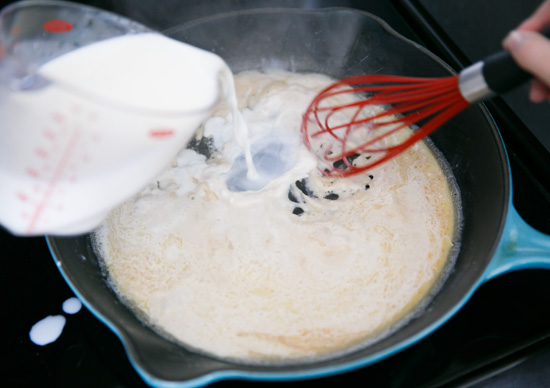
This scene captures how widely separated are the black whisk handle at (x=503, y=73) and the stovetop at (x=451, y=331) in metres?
0.39

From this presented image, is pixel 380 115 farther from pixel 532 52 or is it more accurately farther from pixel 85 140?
pixel 85 140

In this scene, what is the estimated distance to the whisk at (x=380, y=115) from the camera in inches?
33.7

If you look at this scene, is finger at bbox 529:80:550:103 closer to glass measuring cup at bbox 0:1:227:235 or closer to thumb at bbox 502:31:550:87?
thumb at bbox 502:31:550:87

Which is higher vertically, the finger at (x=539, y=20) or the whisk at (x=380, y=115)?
the finger at (x=539, y=20)

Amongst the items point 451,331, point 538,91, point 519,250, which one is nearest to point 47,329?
point 451,331

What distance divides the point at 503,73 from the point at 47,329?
0.87m

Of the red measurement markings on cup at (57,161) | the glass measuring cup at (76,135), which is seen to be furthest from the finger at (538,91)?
the red measurement markings on cup at (57,161)

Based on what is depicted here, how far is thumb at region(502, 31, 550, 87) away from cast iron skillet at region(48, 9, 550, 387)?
0.26 m

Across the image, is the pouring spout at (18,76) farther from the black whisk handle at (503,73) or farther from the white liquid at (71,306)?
the black whisk handle at (503,73)

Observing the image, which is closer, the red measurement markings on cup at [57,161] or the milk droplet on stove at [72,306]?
the red measurement markings on cup at [57,161]

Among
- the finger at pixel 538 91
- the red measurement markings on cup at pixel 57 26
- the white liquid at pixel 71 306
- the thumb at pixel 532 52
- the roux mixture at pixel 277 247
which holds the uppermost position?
the thumb at pixel 532 52

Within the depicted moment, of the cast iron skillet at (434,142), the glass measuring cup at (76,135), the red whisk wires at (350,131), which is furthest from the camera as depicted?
the red whisk wires at (350,131)

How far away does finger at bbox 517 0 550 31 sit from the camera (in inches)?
30.3

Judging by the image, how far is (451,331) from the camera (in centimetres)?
88
